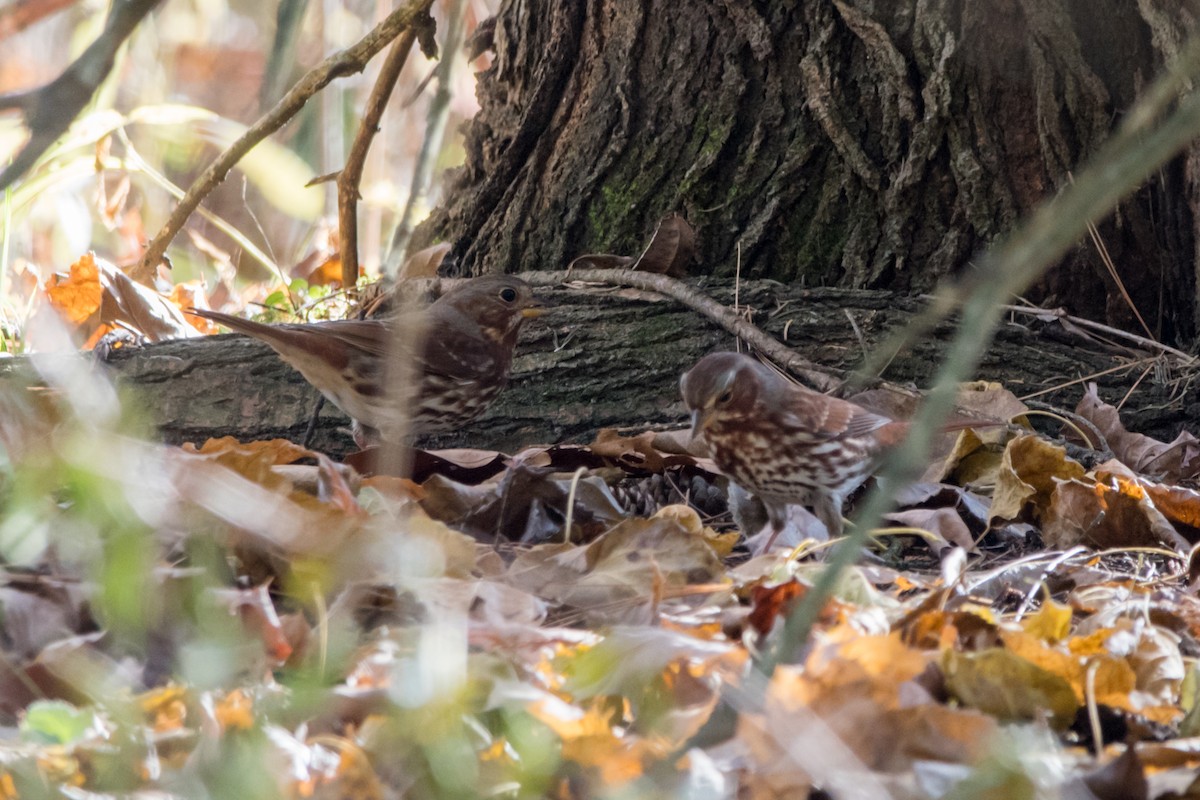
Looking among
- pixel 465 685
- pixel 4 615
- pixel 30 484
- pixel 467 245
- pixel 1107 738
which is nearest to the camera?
pixel 30 484

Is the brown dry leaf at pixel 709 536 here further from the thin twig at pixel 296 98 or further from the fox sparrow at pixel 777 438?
the thin twig at pixel 296 98

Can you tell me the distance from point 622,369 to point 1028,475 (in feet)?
5.08

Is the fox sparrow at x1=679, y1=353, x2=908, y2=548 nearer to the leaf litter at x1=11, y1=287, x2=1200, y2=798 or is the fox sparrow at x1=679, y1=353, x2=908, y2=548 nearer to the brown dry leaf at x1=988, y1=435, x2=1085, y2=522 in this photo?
the brown dry leaf at x1=988, y1=435, x2=1085, y2=522

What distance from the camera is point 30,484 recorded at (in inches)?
59.8

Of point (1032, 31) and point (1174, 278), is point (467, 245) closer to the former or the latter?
point (1032, 31)

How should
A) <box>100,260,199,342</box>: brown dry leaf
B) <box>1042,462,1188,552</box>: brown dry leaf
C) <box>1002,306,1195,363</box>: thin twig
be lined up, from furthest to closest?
<box>100,260,199,342</box>: brown dry leaf, <box>1002,306,1195,363</box>: thin twig, <box>1042,462,1188,552</box>: brown dry leaf

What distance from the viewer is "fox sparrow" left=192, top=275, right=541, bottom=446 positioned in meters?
4.38

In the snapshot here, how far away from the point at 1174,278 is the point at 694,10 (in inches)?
86.1

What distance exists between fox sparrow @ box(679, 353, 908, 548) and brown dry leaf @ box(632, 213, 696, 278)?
102 centimetres

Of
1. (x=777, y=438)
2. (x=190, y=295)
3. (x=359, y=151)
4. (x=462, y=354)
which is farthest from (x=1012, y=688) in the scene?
(x=190, y=295)

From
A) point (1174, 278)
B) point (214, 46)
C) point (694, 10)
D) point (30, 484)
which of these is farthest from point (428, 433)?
point (214, 46)

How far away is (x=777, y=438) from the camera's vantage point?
12.9 feet

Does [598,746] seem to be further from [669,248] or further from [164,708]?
[669,248]

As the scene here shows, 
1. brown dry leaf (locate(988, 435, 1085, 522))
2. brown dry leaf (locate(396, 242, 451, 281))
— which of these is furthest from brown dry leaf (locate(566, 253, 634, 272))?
brown dry leaf (locate(988, 435, 1085, 522))
